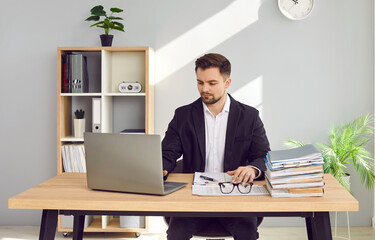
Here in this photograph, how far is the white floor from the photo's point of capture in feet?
11.9

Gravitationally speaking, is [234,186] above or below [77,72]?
below

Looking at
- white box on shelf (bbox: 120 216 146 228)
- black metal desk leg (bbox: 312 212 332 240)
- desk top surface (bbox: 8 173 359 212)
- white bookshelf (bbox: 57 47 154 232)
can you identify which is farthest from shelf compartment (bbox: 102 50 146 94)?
black metal desk leg (bbox: 312 212 332 240)

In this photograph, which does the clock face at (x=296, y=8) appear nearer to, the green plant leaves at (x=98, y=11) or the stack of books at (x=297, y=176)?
the green plant leaves at (x=98, y=11)

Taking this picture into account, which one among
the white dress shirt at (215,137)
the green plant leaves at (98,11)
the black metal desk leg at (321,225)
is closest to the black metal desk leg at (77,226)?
the white dress shirt at (215,137)

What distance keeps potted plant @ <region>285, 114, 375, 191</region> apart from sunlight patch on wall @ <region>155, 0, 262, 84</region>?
3.51 ft

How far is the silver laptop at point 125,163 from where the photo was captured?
1.75 m

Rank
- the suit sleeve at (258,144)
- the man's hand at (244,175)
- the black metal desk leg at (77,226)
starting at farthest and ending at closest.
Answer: the suit sleeve at (258,144)
the black metal desk leg at (77,226)
the man's hand at (244,175)

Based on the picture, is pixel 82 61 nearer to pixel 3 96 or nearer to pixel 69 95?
pixel 69 95

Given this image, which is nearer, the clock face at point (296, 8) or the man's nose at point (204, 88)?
→ the man's nose at point (204, 88)

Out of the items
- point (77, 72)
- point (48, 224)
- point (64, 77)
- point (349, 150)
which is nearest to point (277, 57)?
point (349, 150)

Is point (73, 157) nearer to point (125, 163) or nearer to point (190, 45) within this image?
point (190, 45)

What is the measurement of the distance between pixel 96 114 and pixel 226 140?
1474 millimetres

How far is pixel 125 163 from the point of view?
1.79 meters

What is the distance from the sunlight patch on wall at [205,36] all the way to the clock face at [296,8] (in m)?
0.21
